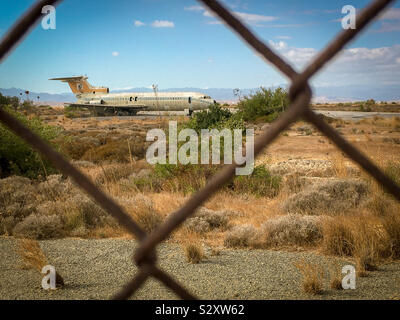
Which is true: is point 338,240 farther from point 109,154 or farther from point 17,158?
point 109,154

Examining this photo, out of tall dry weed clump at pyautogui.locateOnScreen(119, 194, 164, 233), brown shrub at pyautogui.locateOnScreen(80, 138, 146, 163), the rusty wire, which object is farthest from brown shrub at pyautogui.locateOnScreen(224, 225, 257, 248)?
brown shrub at pyautogui.locateOnScreen(80, 138, 146, 163)

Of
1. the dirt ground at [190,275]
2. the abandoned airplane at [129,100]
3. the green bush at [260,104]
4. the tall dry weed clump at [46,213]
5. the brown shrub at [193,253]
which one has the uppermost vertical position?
the abandoned airplane at [129,100]

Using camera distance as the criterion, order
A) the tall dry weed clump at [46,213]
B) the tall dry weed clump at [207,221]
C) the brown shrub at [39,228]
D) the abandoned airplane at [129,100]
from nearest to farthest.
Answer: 1. the brown shrub at [39,228]
2. the tall dry weed clump at [46,213]
3. the tall dry weed clump at [207,221]
4. the abandoned airplane at [129,100]

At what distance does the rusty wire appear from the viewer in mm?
560

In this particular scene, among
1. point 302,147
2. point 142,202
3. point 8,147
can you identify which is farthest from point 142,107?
point 142,202

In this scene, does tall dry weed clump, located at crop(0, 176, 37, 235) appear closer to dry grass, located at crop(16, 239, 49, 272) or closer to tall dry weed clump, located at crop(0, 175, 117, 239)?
tall dry weed clump, located at crop(0, 175, 117, 239)

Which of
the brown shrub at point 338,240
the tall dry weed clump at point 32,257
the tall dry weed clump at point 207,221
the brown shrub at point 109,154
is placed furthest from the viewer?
the brown shrub at point 109,154

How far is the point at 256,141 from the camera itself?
1.86ft

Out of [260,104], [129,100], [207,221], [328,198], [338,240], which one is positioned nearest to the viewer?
[338,240]

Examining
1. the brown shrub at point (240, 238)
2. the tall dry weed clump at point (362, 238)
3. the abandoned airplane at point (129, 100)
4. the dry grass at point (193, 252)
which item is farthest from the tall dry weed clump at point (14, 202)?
the abandoned airplane at point (129, 100)

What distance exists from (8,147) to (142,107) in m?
39.2

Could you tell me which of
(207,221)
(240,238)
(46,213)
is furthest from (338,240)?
(46,213)

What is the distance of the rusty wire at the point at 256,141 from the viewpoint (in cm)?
56

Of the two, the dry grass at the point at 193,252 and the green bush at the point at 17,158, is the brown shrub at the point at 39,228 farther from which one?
the green bush at the point at 17,158
